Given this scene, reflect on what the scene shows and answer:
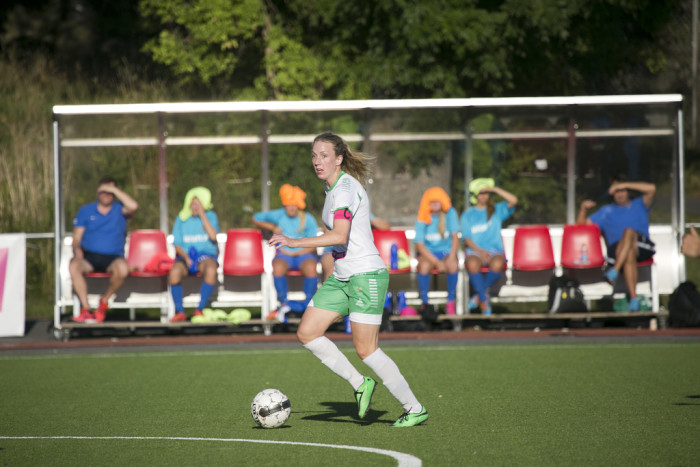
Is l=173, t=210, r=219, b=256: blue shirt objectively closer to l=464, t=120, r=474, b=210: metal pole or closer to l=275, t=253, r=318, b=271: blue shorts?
l=275, t=253, r=318, b=271: blue shorts

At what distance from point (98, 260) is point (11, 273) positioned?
1033 millimetres

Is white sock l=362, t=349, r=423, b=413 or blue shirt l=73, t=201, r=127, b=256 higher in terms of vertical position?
blue shirt l=73, t=201, r=127, b=256

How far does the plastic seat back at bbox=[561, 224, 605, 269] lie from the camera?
44.8 feet

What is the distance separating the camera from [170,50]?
74.9 ft

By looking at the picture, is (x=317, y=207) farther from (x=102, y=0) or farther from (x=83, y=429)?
(x=102, y=0)

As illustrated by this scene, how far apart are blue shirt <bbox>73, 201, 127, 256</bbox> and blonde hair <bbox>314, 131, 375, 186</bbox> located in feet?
22.7

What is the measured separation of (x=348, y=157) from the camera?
6992mm

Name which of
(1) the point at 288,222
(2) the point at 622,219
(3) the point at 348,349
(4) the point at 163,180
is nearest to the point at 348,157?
(3) the point at 348,349

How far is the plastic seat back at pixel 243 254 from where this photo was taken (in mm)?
13422

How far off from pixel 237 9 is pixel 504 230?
9767mm

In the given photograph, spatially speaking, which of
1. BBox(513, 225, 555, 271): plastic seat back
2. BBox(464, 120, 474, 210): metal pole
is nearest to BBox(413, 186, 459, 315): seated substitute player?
BBox(513, 225, 555, 271): plastic seat back

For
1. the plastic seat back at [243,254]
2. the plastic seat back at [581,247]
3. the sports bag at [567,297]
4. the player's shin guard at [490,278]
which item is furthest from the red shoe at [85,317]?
the plastic seat back at [581,247]

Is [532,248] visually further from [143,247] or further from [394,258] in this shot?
[143,247]

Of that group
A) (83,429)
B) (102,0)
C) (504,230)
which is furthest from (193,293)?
(102,0)
